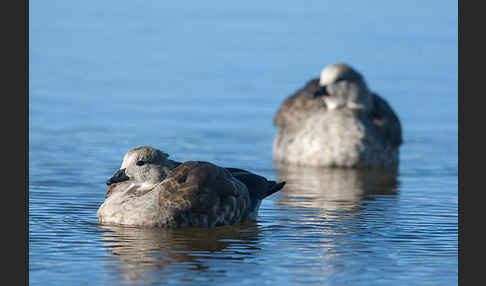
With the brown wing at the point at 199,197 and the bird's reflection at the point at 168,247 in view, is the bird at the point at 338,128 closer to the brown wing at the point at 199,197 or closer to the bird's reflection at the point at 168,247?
the bird's reflection at the point at 168,247

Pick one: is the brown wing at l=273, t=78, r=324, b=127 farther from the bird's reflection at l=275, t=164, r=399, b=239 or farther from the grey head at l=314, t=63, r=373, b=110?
the bird's reflection at l=275, t=164, r=399, b=239

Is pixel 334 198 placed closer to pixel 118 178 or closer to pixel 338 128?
pixel 338 128

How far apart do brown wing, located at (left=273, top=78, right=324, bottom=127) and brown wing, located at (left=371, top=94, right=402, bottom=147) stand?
840 mm

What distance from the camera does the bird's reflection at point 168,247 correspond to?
40.8ft

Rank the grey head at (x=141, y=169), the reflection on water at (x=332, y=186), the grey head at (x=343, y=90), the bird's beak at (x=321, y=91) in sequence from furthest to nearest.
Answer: the grey head at (x=343, y=90) < the bird's beak at (x=321, y=91) < the reflection on water at (x=332, y=186) < the grey head at (x=141, y=169)

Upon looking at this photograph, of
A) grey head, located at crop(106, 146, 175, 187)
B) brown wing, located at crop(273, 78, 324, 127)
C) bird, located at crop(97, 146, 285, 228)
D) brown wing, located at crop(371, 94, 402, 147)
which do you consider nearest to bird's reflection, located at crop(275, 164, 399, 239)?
brown wing, located at crop(371, 94, 402, 147)

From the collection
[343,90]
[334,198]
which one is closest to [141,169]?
[334,198]

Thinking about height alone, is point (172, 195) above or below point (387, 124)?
below

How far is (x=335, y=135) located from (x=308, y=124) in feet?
1.95

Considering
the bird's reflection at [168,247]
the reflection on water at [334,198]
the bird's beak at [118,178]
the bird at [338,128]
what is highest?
the bird at [338,128]

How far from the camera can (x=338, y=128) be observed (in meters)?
19.9

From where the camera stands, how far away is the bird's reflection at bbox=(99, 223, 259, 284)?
1244cm

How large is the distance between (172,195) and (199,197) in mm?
274

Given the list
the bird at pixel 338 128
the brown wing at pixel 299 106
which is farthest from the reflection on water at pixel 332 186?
the brown wing at pixel 299 106
